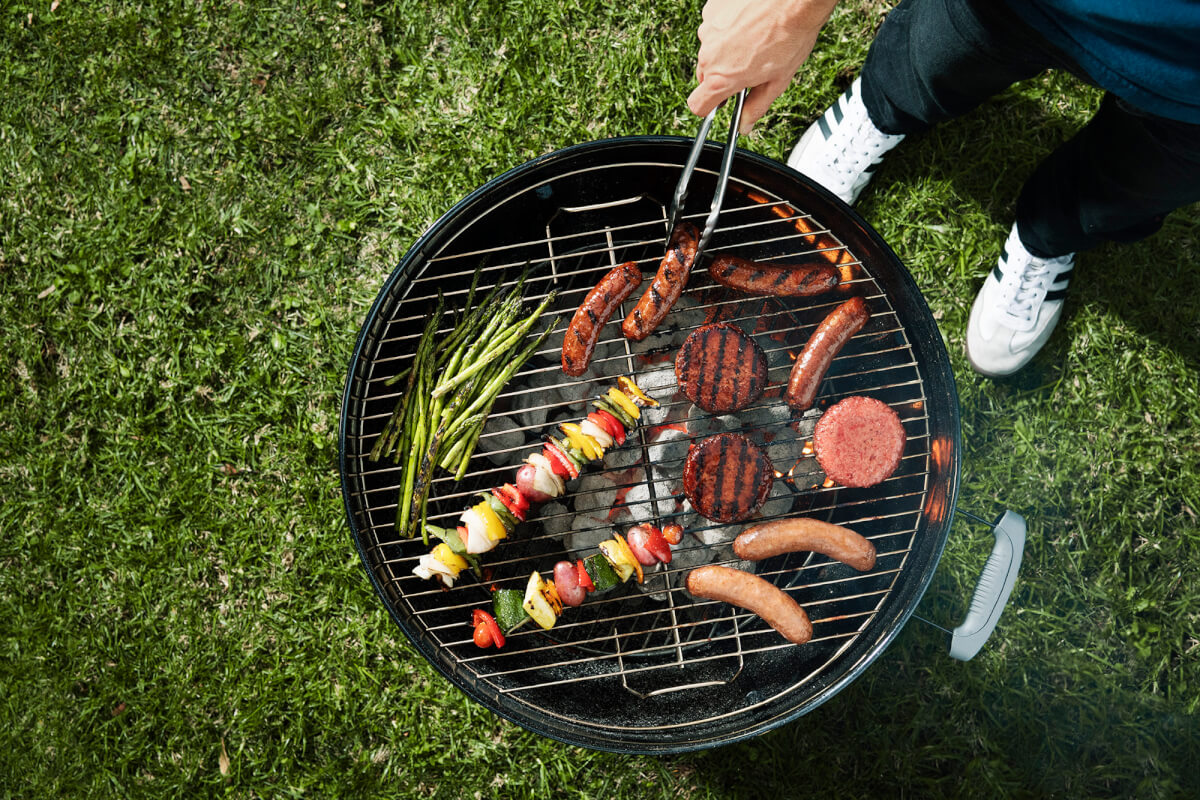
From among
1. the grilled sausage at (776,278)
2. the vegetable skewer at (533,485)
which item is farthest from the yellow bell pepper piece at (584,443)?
the grilled sausage at (776,278)

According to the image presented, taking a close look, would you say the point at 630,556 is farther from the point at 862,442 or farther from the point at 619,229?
the point at 619,229

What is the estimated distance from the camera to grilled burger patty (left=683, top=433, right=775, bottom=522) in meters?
3.46

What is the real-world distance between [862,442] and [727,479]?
2.16ft

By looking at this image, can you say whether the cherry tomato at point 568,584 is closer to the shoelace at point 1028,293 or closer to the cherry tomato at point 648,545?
the cherry tomato at point 648,545

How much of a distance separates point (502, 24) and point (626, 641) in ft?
12.5

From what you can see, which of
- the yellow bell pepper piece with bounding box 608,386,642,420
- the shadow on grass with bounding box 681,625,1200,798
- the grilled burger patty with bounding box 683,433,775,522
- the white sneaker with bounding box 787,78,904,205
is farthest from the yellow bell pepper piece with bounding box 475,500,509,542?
the white sneaker with bounding box 787,78,904,205

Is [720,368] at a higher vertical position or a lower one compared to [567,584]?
higher

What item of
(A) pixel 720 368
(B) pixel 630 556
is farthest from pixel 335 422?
(A) pixel 720 368

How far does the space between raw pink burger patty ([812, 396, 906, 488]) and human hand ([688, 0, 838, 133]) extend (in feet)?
4.75

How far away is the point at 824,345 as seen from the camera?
3.38 metres

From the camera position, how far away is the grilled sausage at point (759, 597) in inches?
131

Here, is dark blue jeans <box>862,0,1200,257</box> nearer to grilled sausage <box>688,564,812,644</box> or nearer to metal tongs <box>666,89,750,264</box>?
metal tongs <box>666,89,750,264</box>

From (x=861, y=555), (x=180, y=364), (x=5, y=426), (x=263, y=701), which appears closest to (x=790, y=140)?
(x=861, y=555)

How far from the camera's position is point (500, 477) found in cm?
390
